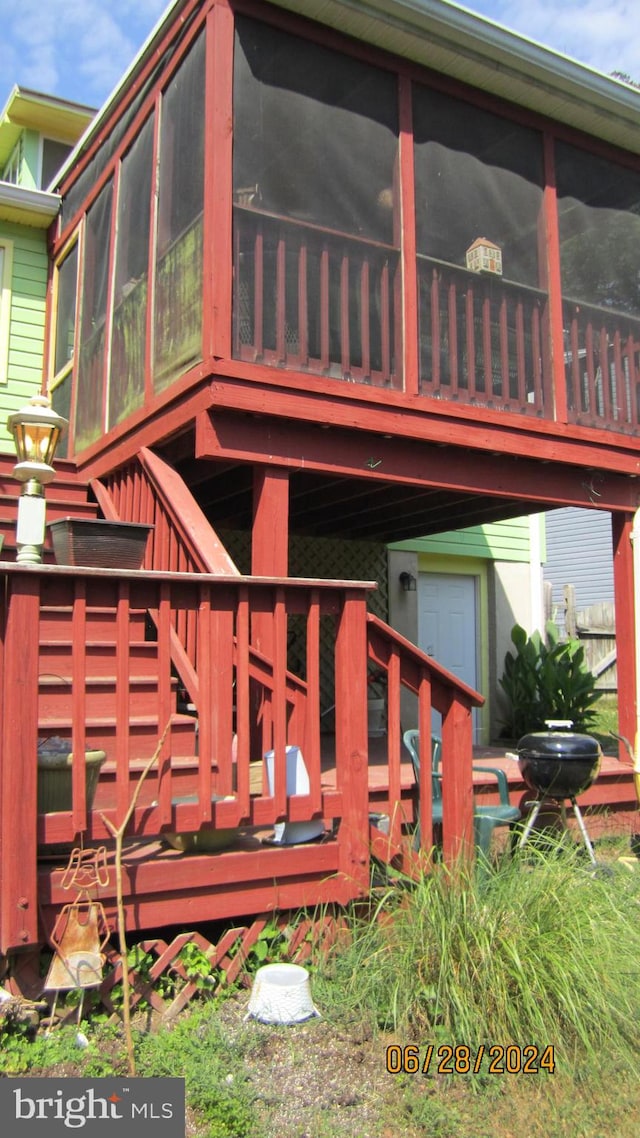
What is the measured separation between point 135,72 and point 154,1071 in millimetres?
6336

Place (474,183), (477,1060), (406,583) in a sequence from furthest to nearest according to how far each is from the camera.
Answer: (406,583) → (474,183) → (477,1060)

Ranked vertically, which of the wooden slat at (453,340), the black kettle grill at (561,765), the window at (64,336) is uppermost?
the window at (64,336)

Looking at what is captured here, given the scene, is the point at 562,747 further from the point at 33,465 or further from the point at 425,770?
the point at 33,465

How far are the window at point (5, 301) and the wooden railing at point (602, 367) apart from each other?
5.26 metres

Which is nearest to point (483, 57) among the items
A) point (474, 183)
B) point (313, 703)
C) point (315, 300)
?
point (474, 183)

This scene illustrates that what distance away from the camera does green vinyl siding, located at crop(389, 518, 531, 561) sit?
991cm

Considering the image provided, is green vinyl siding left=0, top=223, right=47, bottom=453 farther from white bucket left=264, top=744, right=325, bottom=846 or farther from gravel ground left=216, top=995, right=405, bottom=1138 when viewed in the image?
gravel ground left=216, top=995, right=405, bottom=1138

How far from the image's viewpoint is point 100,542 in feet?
16.2

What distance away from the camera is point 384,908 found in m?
3.82

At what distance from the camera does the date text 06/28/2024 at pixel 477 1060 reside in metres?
3.02

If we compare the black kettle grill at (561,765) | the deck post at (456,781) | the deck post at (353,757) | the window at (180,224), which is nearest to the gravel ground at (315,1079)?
the deck post at (353,757)

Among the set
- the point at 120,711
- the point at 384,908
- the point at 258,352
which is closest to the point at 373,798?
the point at 384,908

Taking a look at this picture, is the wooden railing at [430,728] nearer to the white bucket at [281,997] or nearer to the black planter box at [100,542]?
the white bucket at [281,997]

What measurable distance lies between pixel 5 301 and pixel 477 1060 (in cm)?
807
